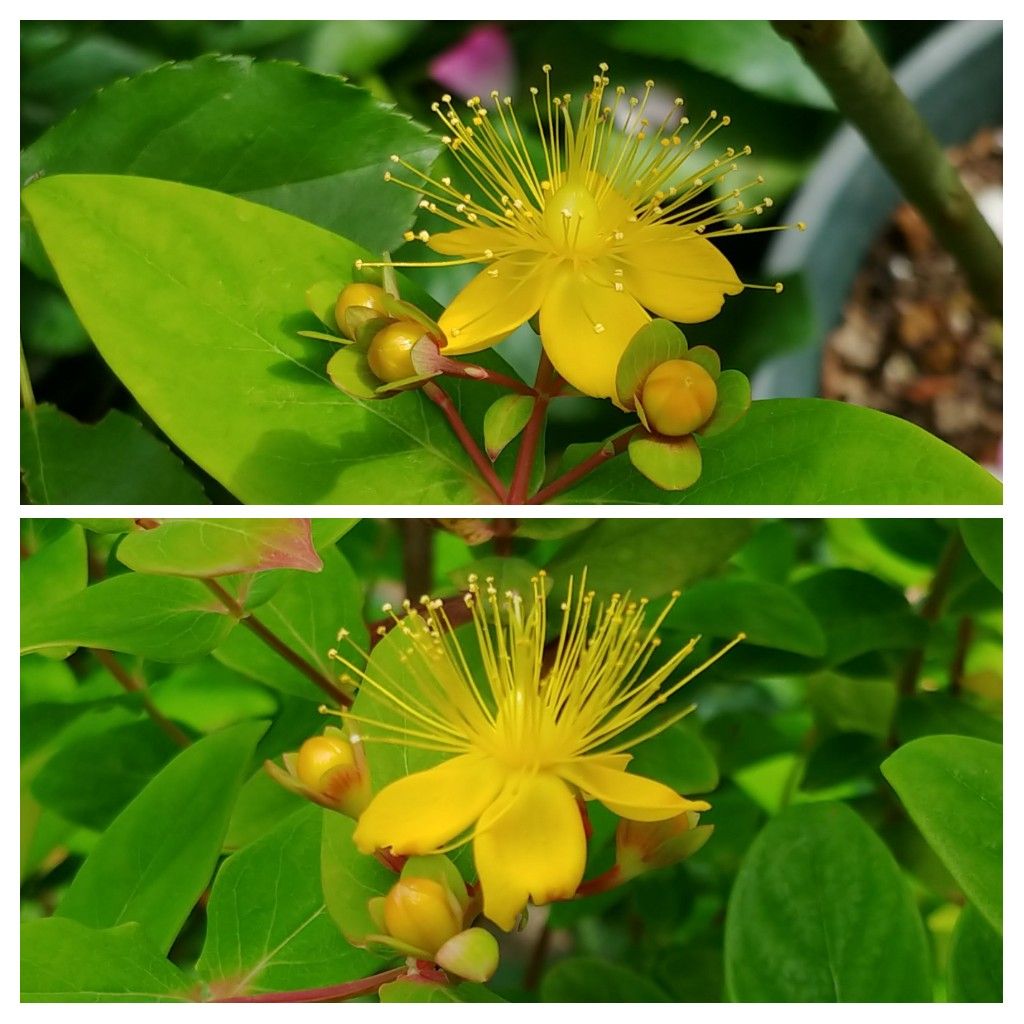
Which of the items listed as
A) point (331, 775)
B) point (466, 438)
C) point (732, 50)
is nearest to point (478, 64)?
point (732, 50)

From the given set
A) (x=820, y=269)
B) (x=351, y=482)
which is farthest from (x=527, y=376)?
(x=820, y=269)

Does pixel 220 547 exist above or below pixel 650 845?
above

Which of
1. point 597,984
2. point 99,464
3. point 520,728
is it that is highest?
point 99,464

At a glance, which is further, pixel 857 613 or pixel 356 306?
pixel 857 613

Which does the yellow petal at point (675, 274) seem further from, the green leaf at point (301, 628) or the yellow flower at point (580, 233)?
the green leaf at point (301, 628)

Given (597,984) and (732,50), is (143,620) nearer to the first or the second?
(597,984)

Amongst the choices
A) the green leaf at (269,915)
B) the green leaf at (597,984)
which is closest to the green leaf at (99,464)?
the green leaf at (269,915)

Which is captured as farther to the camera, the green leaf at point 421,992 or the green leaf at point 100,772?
the green leaf at point 100,772
